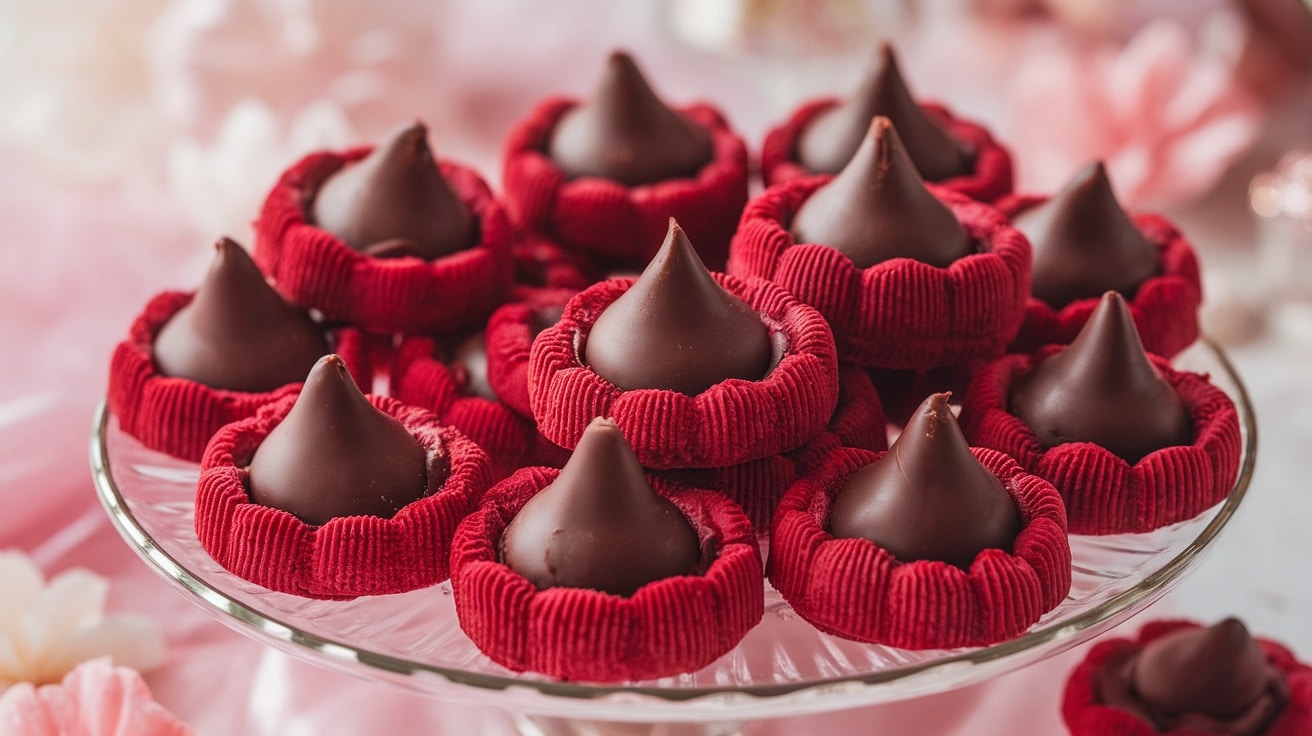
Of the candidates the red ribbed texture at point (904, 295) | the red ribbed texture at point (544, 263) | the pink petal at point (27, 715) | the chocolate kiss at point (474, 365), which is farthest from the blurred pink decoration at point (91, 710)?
the red ribbed texture at point (904, 295)

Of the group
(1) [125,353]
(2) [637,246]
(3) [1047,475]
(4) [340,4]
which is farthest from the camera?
(4) [340,4]

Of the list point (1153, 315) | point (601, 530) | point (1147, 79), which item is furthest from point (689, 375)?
point (1147, 79)

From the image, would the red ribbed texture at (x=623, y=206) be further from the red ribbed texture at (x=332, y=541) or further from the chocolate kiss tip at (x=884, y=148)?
the red ribbed texture at (x=332, y=541)

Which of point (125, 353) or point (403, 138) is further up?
point (403, 138)

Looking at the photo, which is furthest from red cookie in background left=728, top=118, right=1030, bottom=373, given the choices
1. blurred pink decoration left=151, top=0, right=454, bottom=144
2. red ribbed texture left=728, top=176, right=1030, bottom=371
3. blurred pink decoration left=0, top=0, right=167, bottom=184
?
blurred pink decoration left=0, top=0, right=167, bottom=184

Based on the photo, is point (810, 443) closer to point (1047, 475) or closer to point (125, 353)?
point (1047, 475)

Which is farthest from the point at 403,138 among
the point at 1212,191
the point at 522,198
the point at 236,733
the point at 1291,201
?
the point at 1212,191

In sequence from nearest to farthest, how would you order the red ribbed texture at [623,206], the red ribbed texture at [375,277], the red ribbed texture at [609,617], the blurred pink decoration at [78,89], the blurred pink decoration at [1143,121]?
1. the red ribbed texture at [609,617]
2. the red ribbed texture at [375,277]
3. the red ribbed texture at [623,206]
4. the blurred pink decoration at [1143,121]
5. the blurred pink decoration at [78,89]

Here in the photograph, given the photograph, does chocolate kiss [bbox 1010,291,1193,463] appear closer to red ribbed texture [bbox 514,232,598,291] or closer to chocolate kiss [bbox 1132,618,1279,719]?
chocolate kiss [bbox 1132,618,1279,719]
